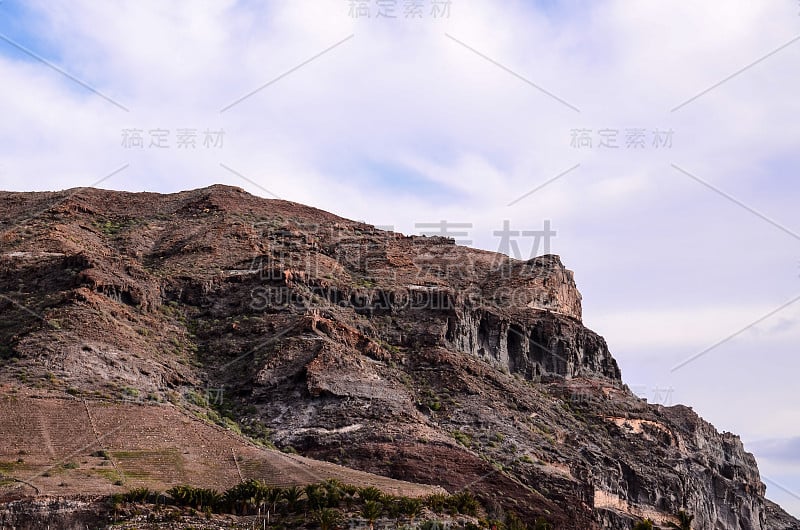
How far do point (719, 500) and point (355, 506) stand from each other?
40.9 meters

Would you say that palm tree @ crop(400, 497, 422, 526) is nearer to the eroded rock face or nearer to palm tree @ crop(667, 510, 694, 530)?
the eroded rock face

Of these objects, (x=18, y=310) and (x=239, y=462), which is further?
(x=18, y=310)

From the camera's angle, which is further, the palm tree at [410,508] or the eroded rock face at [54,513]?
the palm tree at [410,508]

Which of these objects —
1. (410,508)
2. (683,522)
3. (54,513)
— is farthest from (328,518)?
(683,522)

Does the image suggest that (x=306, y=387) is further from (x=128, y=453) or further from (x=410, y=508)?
(x=410, y=508)

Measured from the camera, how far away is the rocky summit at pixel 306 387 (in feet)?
262

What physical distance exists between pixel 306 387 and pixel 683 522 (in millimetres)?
25885

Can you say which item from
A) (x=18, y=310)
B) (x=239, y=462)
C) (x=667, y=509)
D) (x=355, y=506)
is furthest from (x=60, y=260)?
(x=667, y=509)

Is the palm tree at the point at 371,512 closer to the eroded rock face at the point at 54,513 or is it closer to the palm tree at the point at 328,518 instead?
the palm tree at the point at 328,518

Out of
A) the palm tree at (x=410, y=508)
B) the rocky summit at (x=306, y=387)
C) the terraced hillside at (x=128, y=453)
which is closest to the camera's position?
the palm tree at (x=410, y=508)

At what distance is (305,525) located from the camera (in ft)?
250

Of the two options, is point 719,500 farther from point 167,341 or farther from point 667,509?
point 167,341

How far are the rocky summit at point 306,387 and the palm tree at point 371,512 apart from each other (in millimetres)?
180

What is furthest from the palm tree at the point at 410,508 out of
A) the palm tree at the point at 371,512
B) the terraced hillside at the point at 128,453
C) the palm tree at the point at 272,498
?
the palm tree at the point at 272,498
